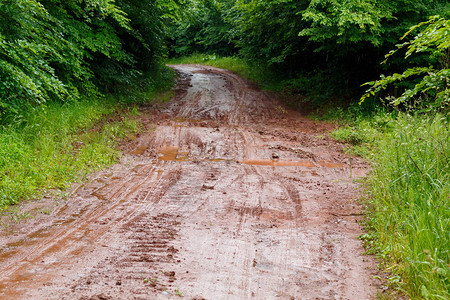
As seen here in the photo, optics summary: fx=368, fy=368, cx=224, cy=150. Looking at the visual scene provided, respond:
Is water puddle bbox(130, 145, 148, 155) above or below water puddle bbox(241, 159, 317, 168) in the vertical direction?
above

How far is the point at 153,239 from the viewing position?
4438 millimetres

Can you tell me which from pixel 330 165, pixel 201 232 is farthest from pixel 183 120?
pixel 201 232

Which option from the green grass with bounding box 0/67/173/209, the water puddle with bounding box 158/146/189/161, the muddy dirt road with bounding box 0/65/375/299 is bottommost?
the muddy dirt road with bounding box 0/65/375/299

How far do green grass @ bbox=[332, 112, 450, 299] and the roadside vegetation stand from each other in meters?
0.02

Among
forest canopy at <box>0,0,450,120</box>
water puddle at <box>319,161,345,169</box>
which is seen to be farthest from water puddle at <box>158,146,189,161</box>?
water puddle at <box>319,161,345,169</box>

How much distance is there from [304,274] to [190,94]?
522 inches

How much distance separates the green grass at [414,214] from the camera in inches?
123

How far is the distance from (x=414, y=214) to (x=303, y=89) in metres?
13.3

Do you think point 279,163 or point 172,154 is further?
point 172,154

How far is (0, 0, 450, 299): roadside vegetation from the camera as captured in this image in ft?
13.0

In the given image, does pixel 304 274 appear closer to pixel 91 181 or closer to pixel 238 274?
pixel 238 274

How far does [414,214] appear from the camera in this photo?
3.86m

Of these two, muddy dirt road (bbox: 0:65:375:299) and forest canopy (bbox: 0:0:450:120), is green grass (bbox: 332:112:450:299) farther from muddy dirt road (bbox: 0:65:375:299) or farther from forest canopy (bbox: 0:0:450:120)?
forest canopy (bbox: 0:0:450:120)

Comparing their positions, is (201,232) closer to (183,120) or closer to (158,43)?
(183,120)
